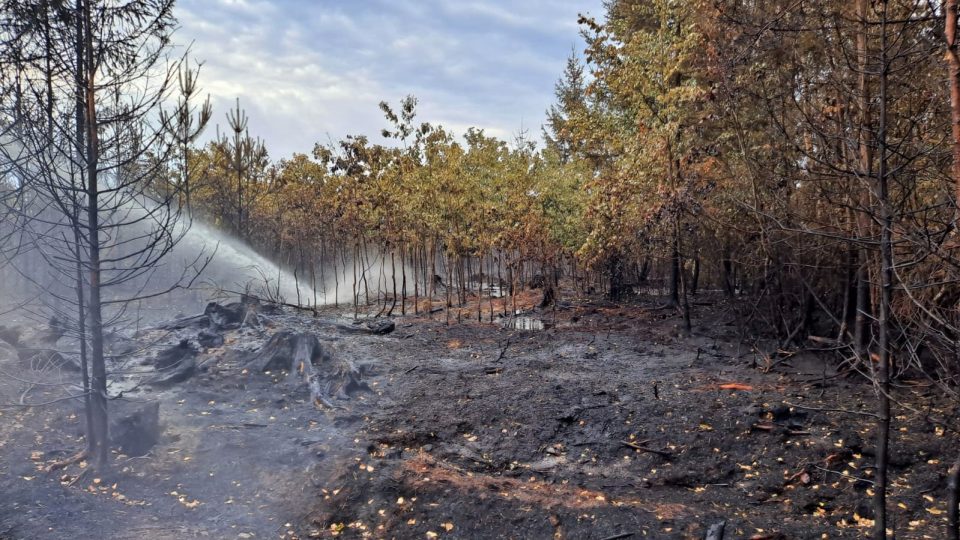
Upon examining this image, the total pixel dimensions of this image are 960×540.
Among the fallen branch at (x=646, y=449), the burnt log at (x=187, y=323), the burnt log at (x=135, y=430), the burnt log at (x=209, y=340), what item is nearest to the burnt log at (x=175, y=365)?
the burnt log at (x=209, y=340)

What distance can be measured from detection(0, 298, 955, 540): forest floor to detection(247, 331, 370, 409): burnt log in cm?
35

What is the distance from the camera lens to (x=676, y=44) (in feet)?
45.7

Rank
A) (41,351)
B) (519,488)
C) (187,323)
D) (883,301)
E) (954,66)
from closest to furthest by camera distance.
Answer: (954,66) < (883,301) < (519,488) < (41,351) < (187,323)

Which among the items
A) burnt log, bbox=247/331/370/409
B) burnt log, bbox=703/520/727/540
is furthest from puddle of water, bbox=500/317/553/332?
burnt log, bbox=703/520/727/540

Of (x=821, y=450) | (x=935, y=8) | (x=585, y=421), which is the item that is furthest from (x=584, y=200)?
(x=935, y=8)

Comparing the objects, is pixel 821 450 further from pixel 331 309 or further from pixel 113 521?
pixel 331 309

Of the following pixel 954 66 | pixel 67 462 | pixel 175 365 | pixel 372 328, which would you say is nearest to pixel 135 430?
pixel 67 462

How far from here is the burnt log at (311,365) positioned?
425 inches

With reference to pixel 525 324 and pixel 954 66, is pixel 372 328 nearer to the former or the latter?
pixel 525 324

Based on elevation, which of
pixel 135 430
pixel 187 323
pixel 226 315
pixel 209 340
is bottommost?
pixel 135 430

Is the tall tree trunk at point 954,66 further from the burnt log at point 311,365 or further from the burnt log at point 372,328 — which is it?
the burnt log at point 372,328

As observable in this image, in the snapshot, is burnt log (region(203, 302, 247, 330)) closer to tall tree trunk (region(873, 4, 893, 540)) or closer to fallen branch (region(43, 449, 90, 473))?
fallen branch (region(43, 449, 90, 473))

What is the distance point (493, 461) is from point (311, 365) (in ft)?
16.6

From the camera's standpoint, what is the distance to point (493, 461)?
8086 millimetres
